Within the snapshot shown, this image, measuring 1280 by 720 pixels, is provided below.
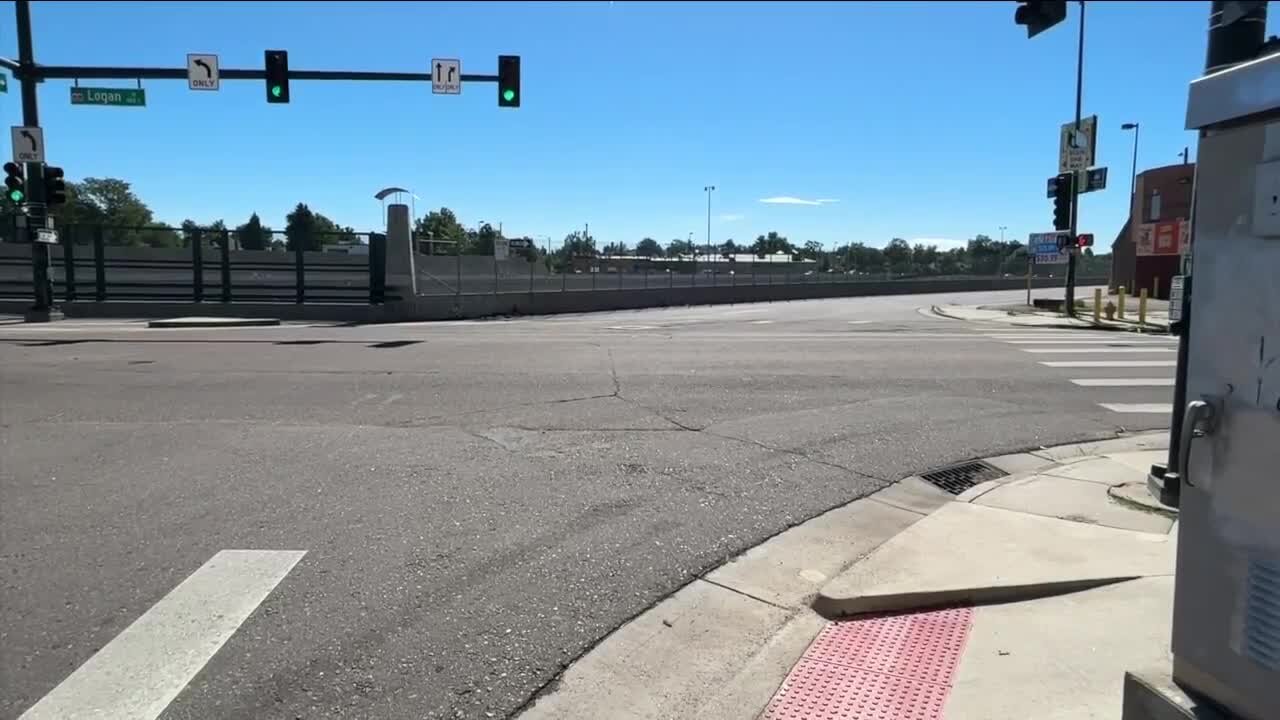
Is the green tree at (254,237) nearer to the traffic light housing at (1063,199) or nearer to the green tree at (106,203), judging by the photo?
the traffic light housing at (1063,199)

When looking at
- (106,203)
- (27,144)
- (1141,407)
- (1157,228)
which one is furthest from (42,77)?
(106,203)

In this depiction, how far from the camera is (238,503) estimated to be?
570cm

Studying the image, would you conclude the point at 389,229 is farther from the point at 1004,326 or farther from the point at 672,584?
the point at 672,584

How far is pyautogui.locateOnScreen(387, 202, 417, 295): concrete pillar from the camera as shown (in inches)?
956

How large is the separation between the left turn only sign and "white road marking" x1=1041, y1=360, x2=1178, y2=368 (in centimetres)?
1728

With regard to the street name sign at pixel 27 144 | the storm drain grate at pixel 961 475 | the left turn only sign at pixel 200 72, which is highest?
the left turn only sign at pixel 200 72

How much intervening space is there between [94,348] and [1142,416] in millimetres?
16226

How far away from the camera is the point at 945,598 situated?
4262mm


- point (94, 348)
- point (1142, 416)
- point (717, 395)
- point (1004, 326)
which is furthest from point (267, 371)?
point (1004, 326)

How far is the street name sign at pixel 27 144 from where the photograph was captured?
19391mm

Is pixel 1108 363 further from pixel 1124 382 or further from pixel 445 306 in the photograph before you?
pixel 445 306

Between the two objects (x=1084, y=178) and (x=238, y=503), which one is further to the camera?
(x=1084, y=178)

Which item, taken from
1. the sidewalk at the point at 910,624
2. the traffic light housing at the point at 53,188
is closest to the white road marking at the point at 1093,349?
the sidewalk at the point at 910,624

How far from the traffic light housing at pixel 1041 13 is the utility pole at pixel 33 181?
821 inches
